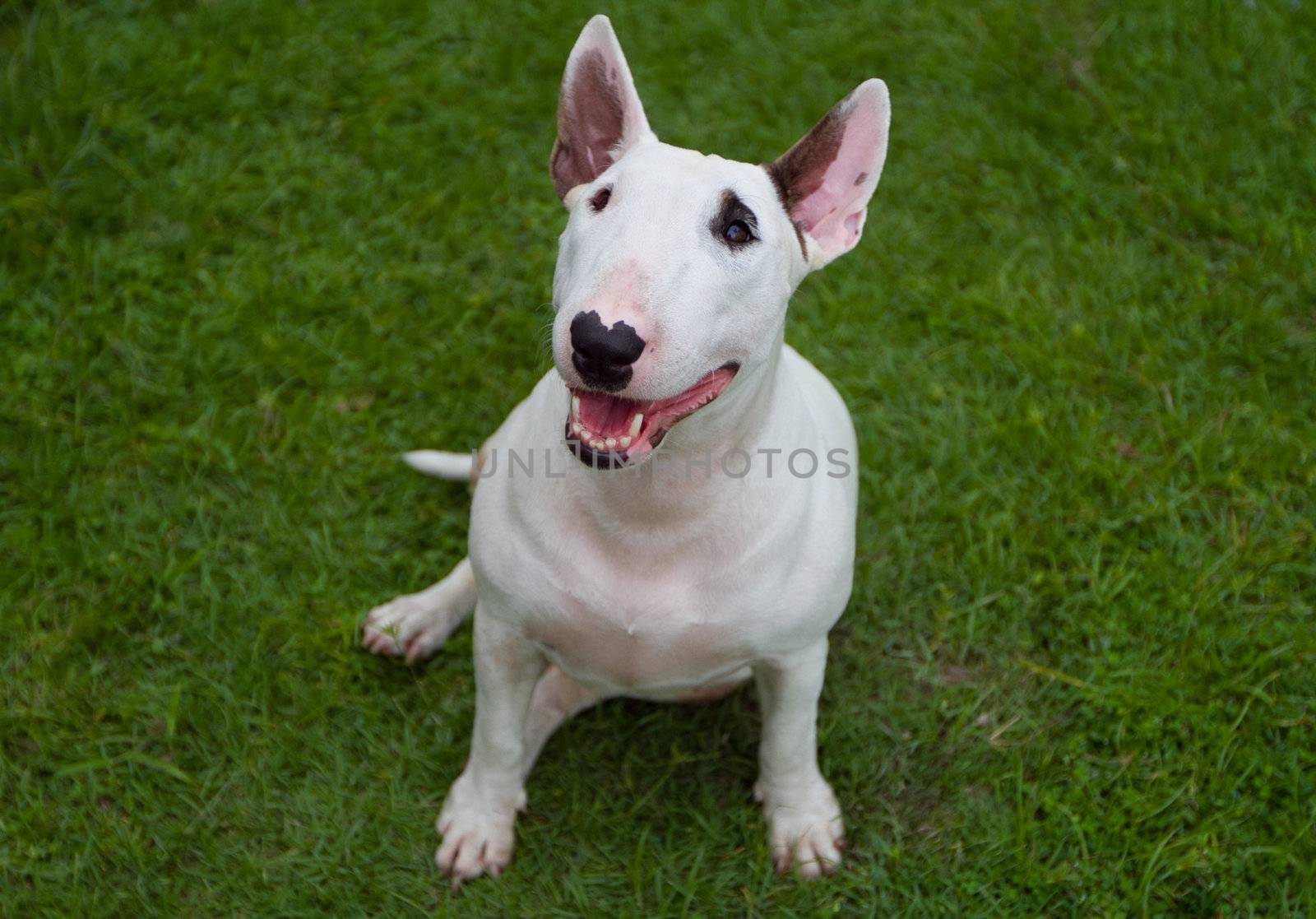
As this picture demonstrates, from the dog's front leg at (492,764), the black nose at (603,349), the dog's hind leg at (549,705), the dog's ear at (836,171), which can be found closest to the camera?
the black nose at (603,349)

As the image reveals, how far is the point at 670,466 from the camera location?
3076 millimetres

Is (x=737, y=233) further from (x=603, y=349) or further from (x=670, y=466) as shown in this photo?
(x=670, y=466)

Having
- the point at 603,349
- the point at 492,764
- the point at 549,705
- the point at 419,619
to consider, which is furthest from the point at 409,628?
the point at 603,349

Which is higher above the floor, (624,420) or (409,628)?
(624,420)

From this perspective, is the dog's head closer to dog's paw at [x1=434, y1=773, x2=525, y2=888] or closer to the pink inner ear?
the pink inner ear

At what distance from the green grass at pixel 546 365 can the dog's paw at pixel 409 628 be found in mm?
95

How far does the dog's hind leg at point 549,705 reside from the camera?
4.13m

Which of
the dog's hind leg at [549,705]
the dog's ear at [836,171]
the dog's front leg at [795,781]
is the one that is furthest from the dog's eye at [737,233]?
the dog's hind leg at [549,705]

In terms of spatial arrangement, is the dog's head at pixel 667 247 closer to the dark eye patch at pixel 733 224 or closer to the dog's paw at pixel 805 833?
the dark eye patch at pixel 733 224

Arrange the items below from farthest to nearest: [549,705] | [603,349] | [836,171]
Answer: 1. [549,705]
2. [836,171]
3. [603,349]

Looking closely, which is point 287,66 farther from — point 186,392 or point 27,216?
point 186,392

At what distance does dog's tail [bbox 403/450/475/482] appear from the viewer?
15.1 ft

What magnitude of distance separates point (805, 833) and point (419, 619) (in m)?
1.40

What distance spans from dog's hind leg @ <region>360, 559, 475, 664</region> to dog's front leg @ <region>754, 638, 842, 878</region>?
3.58 feet
